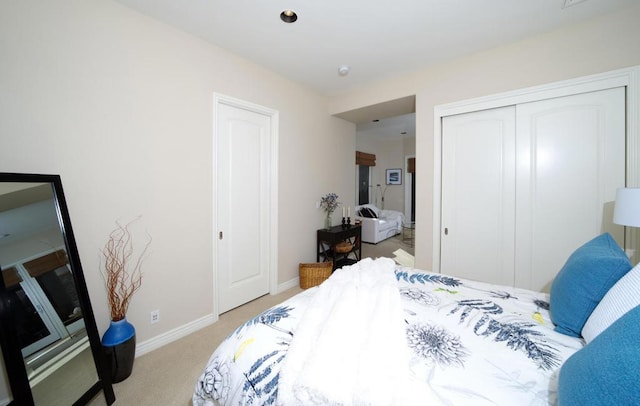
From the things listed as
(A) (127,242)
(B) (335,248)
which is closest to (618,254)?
(B) (335,248)

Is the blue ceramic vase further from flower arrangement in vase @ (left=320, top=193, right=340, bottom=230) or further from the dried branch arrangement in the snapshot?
flower arrangement in vase @ (left=320, top=193, right=340, bottom=230)

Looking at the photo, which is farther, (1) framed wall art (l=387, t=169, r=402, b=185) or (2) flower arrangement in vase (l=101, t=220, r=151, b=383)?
(1) framed wall art (l=387, t=169, r=402, b=185)

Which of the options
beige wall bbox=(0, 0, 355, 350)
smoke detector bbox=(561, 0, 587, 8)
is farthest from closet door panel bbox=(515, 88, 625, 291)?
beige wall bbox=(0, 0, 355, 350)

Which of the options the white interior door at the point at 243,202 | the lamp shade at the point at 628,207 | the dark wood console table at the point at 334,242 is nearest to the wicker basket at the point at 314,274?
the dark wood console table at the point at 334,242

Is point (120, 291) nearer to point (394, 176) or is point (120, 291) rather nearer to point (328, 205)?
point (328, 205)

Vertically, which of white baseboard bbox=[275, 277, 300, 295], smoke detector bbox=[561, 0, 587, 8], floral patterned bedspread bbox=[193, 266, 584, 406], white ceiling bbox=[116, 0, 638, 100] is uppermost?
white ceiling bbox=[116, 0, 638, 100]

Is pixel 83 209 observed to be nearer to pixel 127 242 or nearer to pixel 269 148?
pixel 127 242

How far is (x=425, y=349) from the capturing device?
1.00 meters

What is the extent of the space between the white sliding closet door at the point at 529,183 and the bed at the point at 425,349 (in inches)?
38.3

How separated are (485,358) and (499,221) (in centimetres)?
195

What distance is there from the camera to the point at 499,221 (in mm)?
2463

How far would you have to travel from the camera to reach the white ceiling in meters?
1.86

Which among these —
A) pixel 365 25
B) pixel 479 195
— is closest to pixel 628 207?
pixel 479 195

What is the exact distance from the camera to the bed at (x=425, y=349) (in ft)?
2.52
